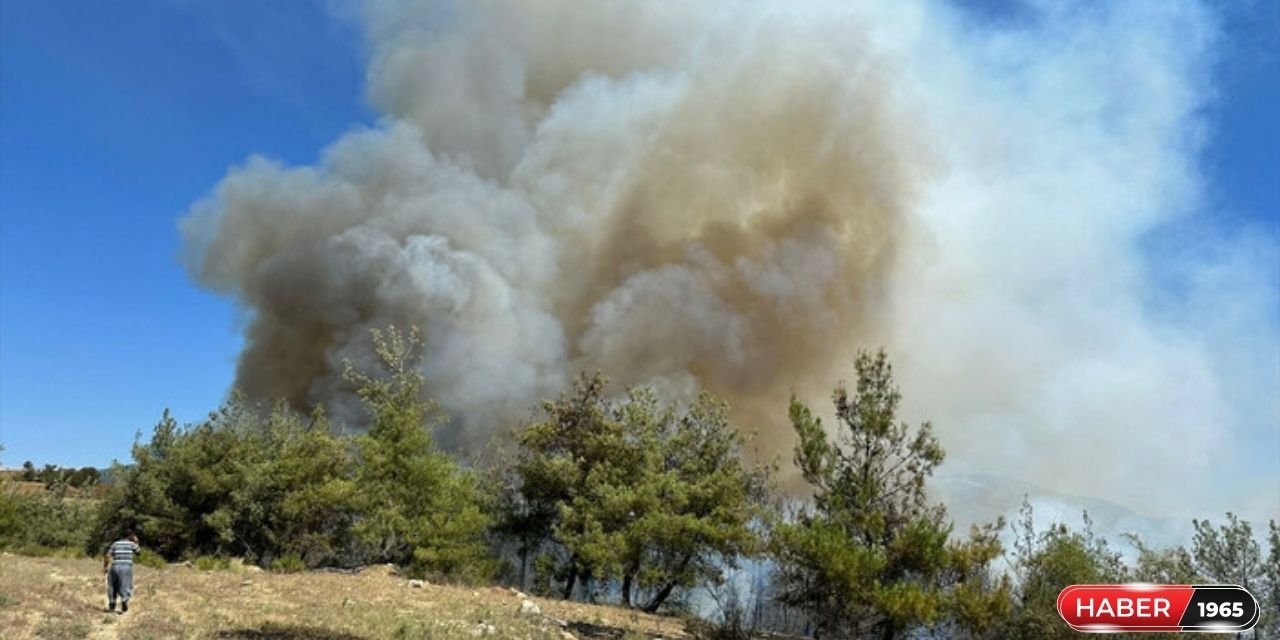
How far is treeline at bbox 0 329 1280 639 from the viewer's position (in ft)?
73.5

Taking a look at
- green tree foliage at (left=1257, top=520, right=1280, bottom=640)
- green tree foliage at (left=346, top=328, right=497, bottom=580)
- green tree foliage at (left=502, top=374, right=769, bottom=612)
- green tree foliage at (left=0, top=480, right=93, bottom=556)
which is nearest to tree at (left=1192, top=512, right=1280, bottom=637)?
green tree foliage at (left=1257, top=520, right=1280, bottom=640)

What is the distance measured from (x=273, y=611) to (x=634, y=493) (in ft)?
34.5

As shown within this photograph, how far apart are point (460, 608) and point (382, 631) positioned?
4064mm

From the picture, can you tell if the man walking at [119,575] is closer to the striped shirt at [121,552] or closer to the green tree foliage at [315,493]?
the striped shirt at [121,552]

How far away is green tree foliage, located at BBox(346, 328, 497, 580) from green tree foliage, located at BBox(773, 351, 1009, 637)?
1443cm

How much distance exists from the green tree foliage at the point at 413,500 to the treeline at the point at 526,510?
53mm

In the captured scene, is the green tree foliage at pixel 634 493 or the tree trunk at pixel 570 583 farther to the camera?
the tree trunk at pixel 570 583

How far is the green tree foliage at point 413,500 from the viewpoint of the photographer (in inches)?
1019

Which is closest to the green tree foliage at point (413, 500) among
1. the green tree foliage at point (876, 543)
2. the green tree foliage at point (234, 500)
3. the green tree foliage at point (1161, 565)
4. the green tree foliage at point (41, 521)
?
the green tree foliage at point (234, 500)

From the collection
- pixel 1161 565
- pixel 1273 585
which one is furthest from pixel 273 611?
pixel 1273 585

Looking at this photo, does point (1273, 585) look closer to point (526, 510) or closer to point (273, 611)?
point (526, 510)

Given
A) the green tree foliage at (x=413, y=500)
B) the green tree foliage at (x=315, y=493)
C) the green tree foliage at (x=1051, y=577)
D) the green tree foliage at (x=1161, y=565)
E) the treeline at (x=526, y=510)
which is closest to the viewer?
the green tree foliage at (x=1051, y=577)

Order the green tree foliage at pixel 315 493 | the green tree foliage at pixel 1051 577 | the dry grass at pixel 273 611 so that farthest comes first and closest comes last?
1. the green tree foliage at pixel 315 493
2. the green tree foliage at pixel 1051 577
3. the dry grass at pixel 273 611

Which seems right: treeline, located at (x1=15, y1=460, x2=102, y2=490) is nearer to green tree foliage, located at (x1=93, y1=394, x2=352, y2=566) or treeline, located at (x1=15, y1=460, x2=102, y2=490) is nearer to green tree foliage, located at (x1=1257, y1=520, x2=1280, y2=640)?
green tree foliage, located at (x1=93, y1=394, x2=352, y2=566)
